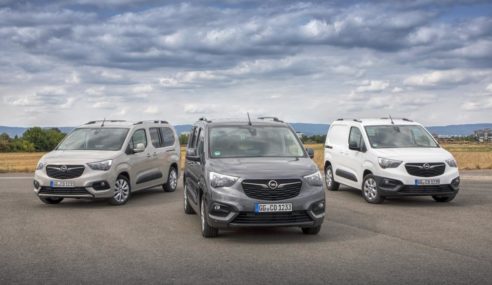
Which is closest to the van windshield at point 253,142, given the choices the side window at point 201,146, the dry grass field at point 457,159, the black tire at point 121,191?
the side window at point 201,146

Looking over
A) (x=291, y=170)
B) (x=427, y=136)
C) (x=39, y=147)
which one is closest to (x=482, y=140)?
(x=39, y=147)

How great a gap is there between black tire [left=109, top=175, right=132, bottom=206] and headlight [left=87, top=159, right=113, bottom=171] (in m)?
0.46

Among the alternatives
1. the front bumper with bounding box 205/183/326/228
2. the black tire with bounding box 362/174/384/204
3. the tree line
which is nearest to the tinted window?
the black tire with bounding box 362/174/384/204

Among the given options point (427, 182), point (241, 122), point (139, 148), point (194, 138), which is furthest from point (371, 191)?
point (139, 148)

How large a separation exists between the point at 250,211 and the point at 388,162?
18.3 ft

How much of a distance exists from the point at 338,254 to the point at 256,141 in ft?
8.78

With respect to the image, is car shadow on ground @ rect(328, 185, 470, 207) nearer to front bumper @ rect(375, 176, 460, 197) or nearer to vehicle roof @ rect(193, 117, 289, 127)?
front bumper @ rect(375, 176, 460, 197)

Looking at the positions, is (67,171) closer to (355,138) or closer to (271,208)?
(271,208)

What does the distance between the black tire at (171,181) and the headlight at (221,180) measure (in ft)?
25.6

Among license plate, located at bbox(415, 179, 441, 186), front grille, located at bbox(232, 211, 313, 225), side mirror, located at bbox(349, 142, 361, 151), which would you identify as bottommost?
license plate, located at bbox(415, 179, 441, 186)

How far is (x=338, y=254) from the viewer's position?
8.02 metres

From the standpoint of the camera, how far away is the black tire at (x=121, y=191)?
13.7m

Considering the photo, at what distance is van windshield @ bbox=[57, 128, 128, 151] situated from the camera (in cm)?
1434

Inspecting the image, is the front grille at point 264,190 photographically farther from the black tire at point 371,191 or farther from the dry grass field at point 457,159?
the dry grass field at point 457,159
